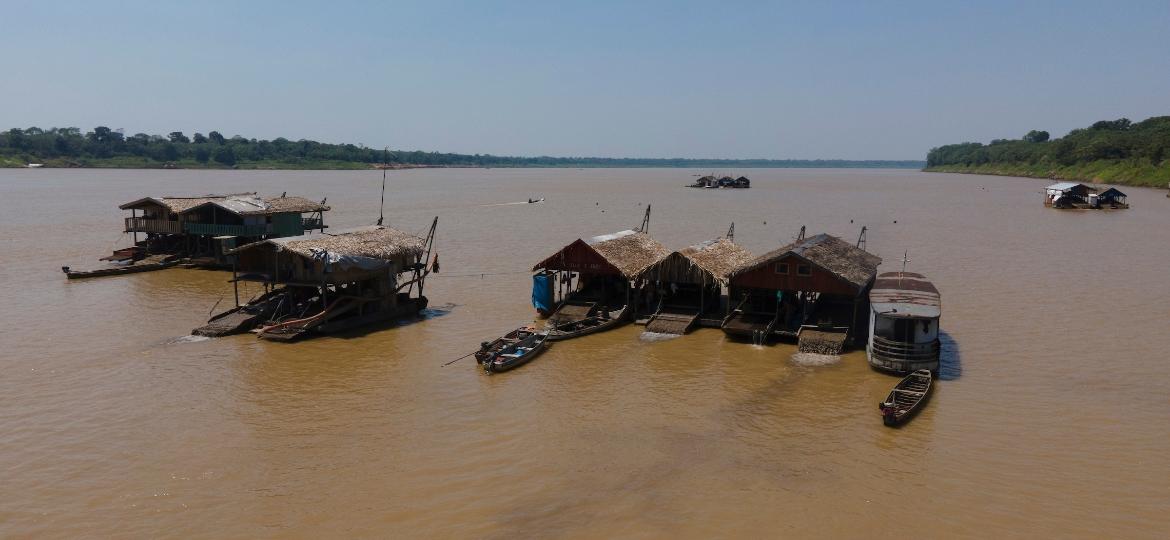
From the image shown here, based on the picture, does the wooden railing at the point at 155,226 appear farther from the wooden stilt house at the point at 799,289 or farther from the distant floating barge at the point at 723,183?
the distant floating barge at the point at 723,183

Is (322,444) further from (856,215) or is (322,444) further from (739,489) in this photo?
(856,215)

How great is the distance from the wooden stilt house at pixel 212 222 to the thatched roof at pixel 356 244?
12.9m

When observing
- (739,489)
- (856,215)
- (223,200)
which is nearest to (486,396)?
(739,489)

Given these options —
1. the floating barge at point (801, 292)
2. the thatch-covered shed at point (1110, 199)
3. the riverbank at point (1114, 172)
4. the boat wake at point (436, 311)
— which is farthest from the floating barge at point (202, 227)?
the riverbank at point (1114, 172)

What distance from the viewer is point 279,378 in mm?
21391

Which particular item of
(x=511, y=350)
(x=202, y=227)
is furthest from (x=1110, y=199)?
(x=202, y=227)

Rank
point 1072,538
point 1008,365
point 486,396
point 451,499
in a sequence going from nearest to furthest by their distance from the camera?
point 1072,538 < point 451,499 < point 486,396 < point 1008,365

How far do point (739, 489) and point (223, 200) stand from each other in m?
34.8

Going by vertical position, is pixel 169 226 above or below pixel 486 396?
above

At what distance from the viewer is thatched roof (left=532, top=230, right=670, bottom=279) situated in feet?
90.7

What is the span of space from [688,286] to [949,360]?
9.73m

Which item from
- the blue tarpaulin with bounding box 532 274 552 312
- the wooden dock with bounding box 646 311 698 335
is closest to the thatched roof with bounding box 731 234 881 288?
the wooden dock with bounding box 646 311 698 335

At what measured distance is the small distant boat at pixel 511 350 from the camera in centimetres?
2202

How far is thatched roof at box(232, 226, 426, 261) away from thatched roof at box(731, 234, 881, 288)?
12.7 m
